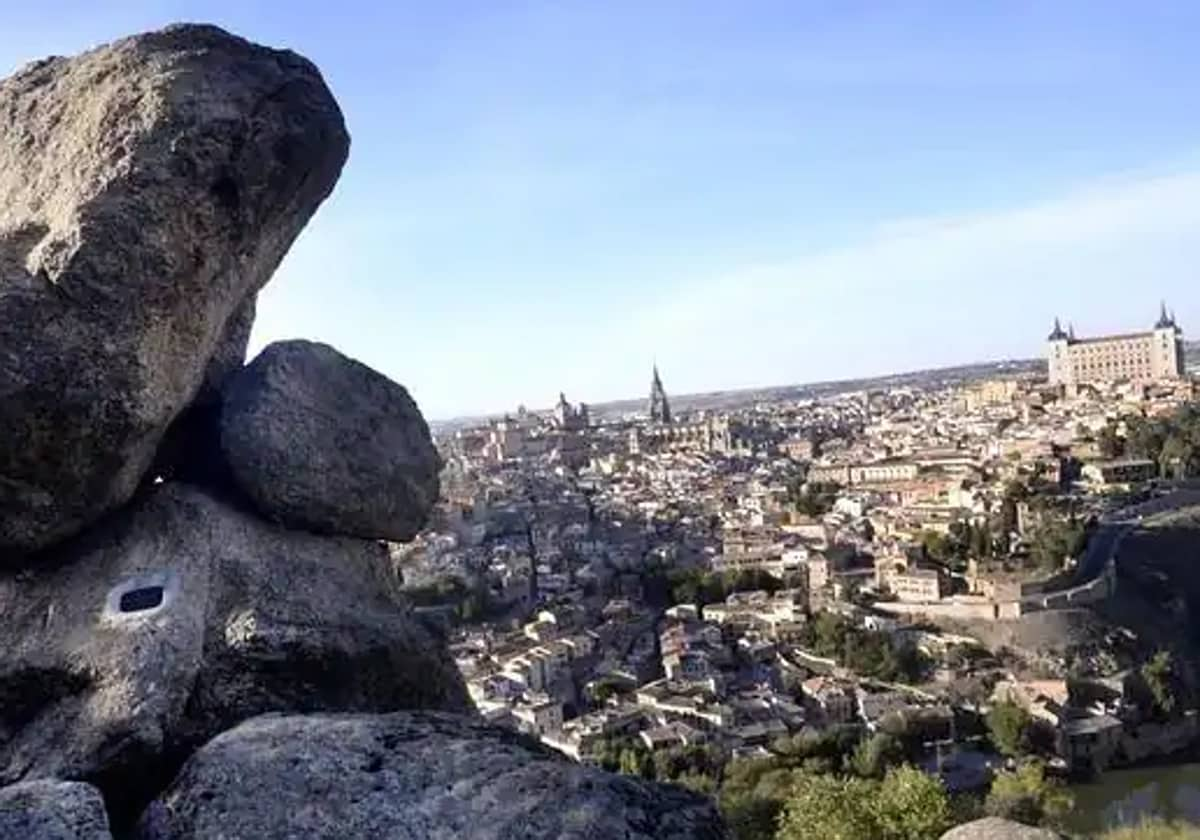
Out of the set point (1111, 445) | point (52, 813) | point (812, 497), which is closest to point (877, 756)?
point (52, 813)

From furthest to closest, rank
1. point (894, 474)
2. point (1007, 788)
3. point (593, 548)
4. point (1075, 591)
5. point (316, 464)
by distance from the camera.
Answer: point (894, 474) < point (593, 548) < point (1075, 591) < point (1007, 788) < point (316, 464)

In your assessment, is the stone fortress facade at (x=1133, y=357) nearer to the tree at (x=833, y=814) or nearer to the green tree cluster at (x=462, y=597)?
the green tree cluster at (x=462, y=597)

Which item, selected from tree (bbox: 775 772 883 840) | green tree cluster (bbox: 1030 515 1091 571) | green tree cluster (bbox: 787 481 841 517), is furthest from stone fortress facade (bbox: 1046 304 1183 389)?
tree (bbox: 775 772 883 840)

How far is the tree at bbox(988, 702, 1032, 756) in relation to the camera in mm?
26922

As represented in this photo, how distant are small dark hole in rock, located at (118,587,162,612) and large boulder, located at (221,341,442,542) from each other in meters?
0.64

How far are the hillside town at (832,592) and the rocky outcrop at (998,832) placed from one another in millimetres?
3058

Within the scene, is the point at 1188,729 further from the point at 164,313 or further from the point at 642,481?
the point at 642,481

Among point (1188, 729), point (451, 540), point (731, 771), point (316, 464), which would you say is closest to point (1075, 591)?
point (1188, 729)

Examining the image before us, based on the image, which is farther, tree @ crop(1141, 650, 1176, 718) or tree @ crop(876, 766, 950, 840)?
tree @ crop(1141, 650, 1176, 718)

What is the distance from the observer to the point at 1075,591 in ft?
124

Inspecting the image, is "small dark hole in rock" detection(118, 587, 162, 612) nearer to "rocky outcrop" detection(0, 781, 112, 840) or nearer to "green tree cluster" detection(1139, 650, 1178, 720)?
"rocky outcrop" detection(0, 781, 112, 840)

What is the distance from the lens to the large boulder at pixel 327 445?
5281 mm

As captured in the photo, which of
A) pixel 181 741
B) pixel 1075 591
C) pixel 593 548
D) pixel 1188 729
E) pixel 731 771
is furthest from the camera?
pixel 593 548

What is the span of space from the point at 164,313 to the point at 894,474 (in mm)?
63248
